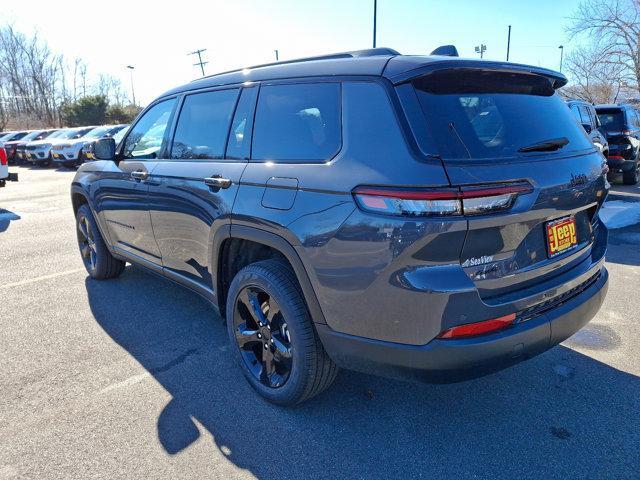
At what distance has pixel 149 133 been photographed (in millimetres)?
4047

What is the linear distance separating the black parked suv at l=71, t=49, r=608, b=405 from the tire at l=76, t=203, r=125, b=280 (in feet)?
7.15

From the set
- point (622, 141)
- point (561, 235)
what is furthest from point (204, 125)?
point (622, 141)

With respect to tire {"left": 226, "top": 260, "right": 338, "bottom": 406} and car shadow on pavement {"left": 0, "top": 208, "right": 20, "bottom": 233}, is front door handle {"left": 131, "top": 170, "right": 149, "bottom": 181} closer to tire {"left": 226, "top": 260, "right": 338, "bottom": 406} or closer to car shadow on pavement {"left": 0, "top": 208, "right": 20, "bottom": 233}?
tire {"left": 226, "top": 260, "right": 338, "bottom": 406}

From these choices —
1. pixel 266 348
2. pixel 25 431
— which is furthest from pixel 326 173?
pixel 25 431

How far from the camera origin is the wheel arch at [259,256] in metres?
2.40

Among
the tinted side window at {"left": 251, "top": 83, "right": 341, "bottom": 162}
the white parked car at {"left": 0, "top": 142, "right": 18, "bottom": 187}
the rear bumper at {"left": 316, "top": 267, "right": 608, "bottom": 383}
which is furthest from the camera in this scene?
the white parked car at {"left": 0, "top": 142, "right": 18, "bottom": 187}

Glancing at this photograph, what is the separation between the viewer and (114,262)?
16.3ft

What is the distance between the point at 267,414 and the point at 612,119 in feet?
39.7

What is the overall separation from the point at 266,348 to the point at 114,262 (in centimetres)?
280

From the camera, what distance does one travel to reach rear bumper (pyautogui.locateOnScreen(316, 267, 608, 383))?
2.08m

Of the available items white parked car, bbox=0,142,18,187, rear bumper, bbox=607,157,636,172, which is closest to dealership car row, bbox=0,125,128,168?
white parked car, bbox=0,142,18,187

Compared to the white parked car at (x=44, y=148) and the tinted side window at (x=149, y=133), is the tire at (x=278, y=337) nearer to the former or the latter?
the tinted side window at (x=149, y=133)

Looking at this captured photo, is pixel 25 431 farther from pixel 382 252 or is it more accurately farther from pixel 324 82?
pixel 324 82

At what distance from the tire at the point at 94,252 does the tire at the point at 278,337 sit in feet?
8.04
